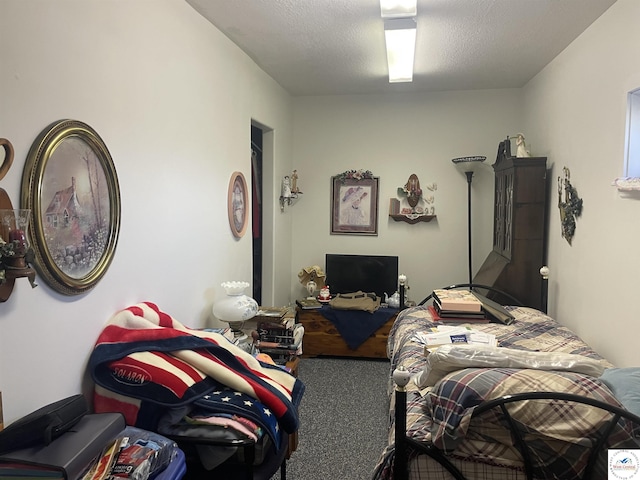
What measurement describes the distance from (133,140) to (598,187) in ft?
8.24

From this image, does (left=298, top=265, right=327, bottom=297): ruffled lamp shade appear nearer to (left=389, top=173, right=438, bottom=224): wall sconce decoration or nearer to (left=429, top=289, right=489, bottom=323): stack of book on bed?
(left=389, top=173, right=438, bottom=224): wall sconce decoration

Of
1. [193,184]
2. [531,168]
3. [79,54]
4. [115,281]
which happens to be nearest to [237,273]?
[193,184]

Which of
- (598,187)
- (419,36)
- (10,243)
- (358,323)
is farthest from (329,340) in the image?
(10,243)

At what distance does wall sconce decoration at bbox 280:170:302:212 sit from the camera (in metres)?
4.39

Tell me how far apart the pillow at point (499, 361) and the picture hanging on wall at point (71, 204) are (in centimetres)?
131

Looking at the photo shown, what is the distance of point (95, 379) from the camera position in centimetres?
160

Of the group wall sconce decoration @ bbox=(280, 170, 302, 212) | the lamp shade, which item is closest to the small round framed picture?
the lamp shade

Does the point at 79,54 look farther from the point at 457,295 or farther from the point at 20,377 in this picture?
the point at 457,295

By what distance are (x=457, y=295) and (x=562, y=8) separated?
1855mm

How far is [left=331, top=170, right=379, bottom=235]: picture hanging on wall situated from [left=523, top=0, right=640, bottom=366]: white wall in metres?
1.75

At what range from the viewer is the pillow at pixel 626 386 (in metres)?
1.52

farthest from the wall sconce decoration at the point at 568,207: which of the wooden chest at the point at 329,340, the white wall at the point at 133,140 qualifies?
the white wall at the point at 133,140

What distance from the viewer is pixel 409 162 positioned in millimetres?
4625

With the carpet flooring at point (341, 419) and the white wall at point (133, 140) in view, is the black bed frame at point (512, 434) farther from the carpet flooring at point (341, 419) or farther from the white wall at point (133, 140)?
the white wall at point (133, 140)
